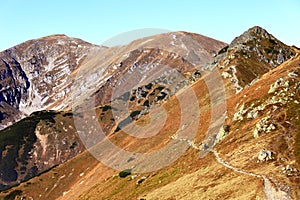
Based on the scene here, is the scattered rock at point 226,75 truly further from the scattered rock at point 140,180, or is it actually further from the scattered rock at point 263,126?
the scattered rock at point 140,180

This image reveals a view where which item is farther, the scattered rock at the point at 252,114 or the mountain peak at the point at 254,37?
the mountain peak at the point at 254,37

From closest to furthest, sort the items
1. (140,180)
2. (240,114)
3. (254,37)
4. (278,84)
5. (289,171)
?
(289,171), (278,84), (240,114), (140,180), (254,37)

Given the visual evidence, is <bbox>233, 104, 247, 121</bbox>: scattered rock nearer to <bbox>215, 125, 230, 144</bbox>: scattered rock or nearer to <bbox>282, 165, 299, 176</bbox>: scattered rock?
<bbox>215, 125, 230, 144</bbox>: scattered rock

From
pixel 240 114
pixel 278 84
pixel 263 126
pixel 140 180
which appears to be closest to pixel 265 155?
pixel 263 126

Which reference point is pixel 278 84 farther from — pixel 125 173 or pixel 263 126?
pixel 125 173


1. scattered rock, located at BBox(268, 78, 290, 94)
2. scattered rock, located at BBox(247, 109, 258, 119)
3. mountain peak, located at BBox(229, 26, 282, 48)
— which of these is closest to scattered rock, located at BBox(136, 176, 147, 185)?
scattered rock, located at BBox(247, 109, 258, 119)

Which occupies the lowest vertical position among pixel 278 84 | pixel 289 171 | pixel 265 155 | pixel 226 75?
pixel 289 171

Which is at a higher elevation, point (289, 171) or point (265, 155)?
point (265, 155)

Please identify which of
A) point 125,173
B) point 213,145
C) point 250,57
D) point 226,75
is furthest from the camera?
point 250,57

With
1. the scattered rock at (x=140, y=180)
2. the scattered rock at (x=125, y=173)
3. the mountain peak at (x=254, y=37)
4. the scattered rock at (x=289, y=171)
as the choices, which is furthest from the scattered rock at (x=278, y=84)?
the mountain peak at (x=254, y=37)

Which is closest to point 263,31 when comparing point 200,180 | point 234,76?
point 234,76

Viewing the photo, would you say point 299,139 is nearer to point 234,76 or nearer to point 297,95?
point 297,95

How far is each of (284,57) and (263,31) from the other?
20117 mm

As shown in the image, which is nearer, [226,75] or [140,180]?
[140,180]
